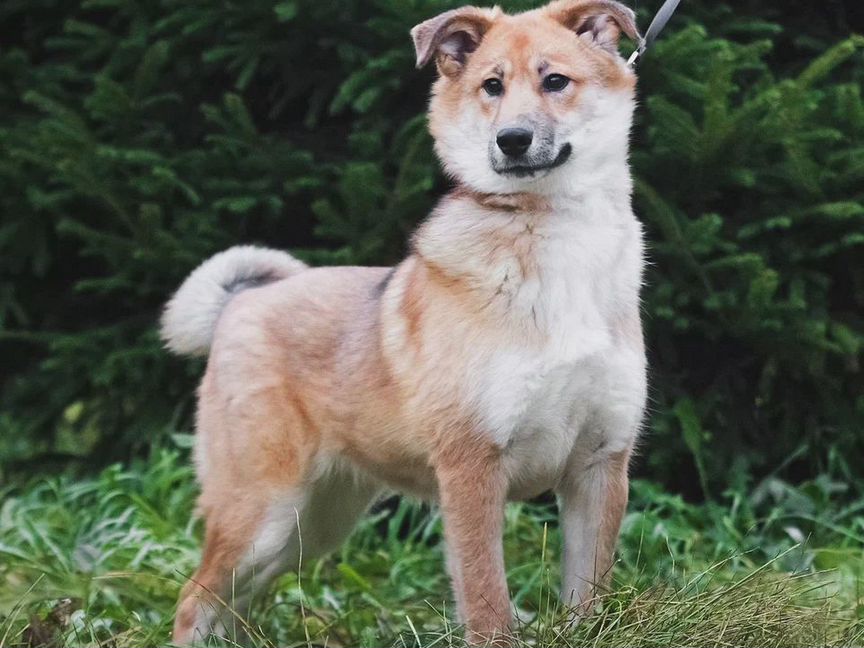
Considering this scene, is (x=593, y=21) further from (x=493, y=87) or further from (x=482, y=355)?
(x=482, y=355)

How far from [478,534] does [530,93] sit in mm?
1311

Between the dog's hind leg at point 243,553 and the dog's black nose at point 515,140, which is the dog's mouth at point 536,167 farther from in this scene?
the dog's hind leg at point 243,553

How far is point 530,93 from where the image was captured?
372cm

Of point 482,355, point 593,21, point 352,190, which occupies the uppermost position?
point 593,21

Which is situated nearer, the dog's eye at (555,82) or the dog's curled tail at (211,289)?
the dog's eye at (555,82)

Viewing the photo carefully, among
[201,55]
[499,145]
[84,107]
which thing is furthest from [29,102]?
[499,145]

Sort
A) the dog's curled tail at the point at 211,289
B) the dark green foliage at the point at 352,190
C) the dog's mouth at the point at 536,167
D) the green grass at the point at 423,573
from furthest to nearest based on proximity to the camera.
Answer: the dark green foliage at the point at 352,190 < the dog's curled tail at the point at 211,289 < the dog's mouth at the point at 536,167 < the green grass at the point at 423,573

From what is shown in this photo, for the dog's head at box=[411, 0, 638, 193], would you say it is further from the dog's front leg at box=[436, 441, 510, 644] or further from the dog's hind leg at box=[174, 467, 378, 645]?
the dog's hind leg at box=[174, 467, 378, 645]

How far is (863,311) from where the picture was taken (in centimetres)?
561

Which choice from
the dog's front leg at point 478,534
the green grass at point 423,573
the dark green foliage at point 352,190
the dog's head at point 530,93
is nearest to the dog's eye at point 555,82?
the dog's head at point 530,93

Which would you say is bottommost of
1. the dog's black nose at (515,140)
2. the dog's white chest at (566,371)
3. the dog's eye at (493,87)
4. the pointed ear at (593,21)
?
the dog's white chest at (566,371)

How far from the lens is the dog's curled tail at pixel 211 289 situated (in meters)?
4.69

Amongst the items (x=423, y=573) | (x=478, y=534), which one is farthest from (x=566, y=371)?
(x=423, y=573)

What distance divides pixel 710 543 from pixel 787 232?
4.58ft
